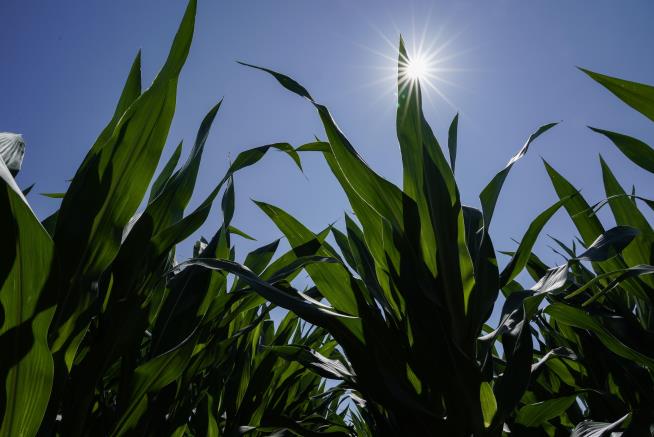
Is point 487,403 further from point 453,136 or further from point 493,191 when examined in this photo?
point 453,136

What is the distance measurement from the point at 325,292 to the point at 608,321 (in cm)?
54

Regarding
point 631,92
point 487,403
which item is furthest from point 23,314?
point 631,92

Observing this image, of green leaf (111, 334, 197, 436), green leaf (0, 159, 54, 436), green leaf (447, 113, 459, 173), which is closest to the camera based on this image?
green leaf (0, 159, 54, 436)

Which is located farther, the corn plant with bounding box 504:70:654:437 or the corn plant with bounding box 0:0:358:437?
the corn plant with bounding box 504:70:654:437

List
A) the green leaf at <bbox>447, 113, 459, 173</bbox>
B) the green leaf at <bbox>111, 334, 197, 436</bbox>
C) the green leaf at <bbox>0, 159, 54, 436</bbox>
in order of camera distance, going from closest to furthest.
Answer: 1. the green leaf at <bbox>0, 159, 54, 436</bbox>
2. the green leaf at <bbox>111, 334, 197, 436</bbox>
3. the green leaf at <bbox>447, 113, 459, 173</bbox>

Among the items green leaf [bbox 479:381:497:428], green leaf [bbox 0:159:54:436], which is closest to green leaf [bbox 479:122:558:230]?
green leaf [bbox 479:381:497:428]

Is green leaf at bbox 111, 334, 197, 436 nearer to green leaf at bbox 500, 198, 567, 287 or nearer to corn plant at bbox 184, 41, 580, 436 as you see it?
corn plant at bbox 184, 41, 580, 436

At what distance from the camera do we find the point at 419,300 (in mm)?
782

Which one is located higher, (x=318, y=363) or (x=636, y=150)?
(x=636, y=150)

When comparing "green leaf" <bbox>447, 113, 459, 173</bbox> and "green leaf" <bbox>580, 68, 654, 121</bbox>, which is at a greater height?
"green leaf" <bbox>447, 113, 459, 173</bbox>

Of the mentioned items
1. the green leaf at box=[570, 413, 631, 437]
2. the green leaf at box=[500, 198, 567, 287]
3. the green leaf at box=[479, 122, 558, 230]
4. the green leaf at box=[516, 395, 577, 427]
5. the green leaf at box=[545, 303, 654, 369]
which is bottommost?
the green leaf at box=[570, 413, 631, 437]

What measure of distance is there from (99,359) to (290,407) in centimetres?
104

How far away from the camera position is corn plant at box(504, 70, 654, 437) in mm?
791

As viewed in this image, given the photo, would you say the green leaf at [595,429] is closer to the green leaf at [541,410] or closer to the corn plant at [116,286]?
the green leaf at [541,410]
